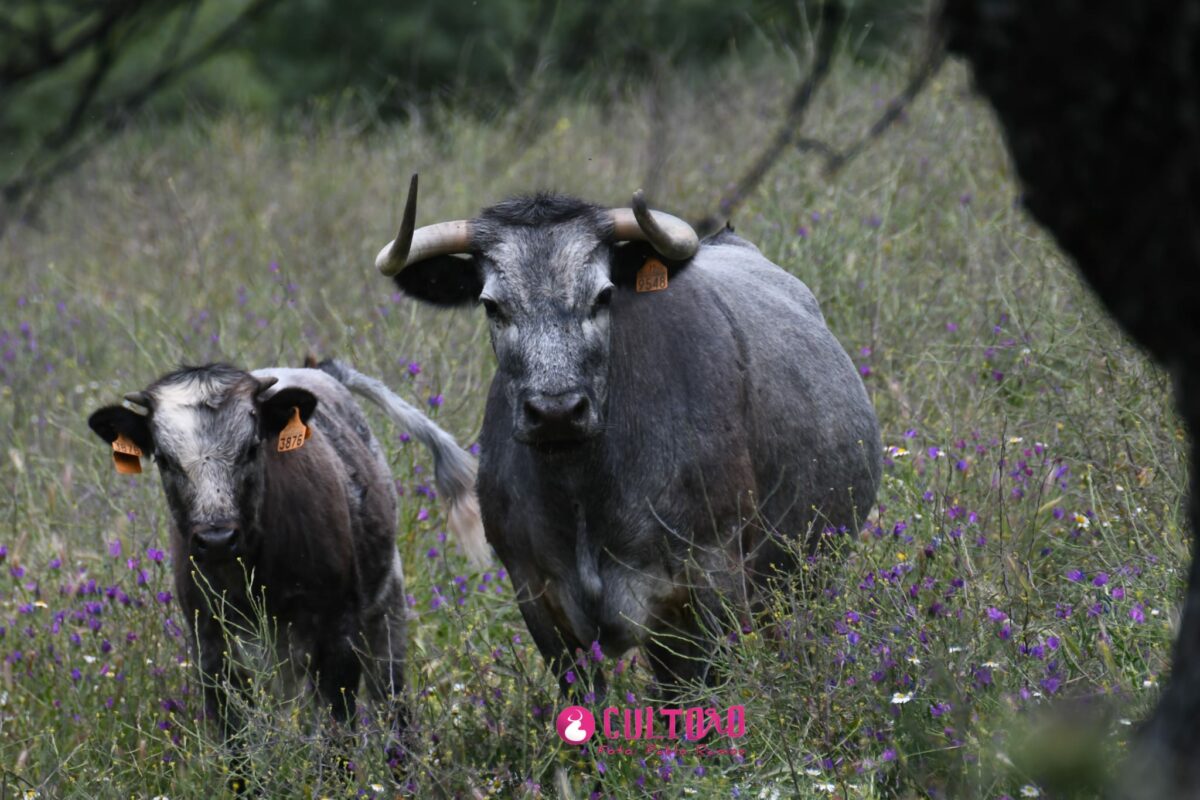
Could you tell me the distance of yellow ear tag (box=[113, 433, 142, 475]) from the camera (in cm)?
588

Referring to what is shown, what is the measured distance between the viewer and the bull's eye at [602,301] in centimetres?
524

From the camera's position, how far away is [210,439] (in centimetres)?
571

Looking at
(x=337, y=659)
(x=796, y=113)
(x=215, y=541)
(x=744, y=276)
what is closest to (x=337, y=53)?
(x=744, y=276)

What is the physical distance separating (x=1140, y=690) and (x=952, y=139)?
7449 millimetres

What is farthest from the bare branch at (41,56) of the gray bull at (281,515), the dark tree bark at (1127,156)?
the gray bull at (281,515)

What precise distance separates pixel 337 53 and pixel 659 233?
1423cm

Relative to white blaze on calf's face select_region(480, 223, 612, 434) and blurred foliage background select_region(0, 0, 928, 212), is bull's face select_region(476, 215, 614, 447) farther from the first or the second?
blurred foliage background select_region(0, 0, 928, 212)

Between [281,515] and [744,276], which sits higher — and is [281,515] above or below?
below

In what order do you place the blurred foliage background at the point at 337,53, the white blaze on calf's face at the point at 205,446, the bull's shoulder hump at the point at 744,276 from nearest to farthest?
the blurred foliage background at the point at 337,53 < the white blaze on calf's face at the point at 205,446 < the bull's shoulder hump at the point at 744,276

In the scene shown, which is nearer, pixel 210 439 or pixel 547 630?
pixel 547 630

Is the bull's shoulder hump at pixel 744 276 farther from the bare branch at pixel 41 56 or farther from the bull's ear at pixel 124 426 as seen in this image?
the bare branch at pixel 41 56

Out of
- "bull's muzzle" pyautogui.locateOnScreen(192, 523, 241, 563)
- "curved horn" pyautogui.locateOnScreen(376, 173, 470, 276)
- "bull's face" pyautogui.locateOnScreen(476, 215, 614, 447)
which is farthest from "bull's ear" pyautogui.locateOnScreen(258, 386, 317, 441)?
"bull's face" pyautogui.locateOnScreen(476, 215, 614, 447)

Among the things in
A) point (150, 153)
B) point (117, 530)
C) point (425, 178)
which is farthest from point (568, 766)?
point (150, 153)

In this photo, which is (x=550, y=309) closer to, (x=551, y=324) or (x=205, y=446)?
(x=551, y=324)
